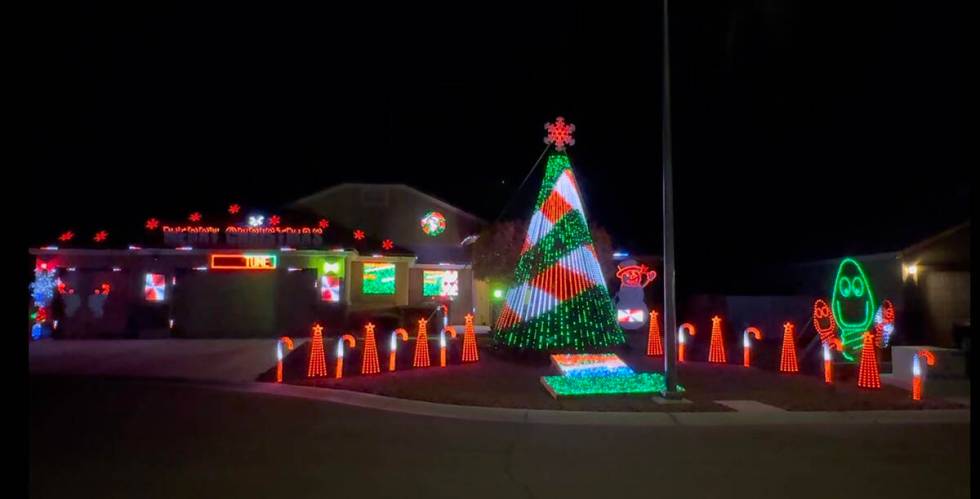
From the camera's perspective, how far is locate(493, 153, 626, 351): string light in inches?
659

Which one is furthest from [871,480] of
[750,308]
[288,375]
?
[750,308]

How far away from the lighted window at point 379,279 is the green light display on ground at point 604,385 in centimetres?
1573

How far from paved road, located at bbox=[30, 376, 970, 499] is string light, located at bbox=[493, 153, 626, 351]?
624 centimetres

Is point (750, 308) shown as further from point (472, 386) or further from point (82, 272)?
point (82, 272)

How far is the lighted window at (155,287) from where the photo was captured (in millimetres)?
25156

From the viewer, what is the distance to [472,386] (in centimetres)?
1394

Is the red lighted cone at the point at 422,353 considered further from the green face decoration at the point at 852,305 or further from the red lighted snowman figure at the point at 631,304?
the red lighted snowman figure at the point at 631,304

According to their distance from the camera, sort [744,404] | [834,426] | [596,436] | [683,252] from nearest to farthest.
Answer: [596,436] < [834,426] < [744,404] < [683,252]

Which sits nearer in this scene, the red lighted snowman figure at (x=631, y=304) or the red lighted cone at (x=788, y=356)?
the red lighted cone at (x=788, y=356)

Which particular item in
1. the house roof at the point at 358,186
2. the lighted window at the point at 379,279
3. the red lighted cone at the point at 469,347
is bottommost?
the red lighted cone at the point at 469,347

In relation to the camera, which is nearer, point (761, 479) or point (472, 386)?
point (761, 479)

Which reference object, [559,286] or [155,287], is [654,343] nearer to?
[559,286]

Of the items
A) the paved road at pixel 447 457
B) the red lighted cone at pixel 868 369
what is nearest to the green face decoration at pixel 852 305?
the red lighted cone at pixel 868 369

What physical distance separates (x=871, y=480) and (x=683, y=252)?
102 feet
